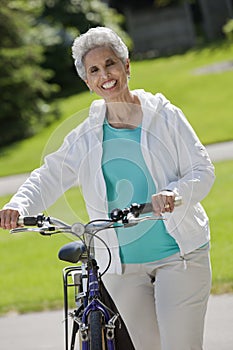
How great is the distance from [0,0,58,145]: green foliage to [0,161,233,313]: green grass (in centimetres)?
1407

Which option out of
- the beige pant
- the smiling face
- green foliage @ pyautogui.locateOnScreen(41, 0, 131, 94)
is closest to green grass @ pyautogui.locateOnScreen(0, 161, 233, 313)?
the beige pant

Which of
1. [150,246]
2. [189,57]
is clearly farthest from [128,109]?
[189,57]

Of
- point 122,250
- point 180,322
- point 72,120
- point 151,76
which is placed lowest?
point 180,322

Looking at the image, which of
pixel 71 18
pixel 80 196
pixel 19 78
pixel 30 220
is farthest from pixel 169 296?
pixel 71 18

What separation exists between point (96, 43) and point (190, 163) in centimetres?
67

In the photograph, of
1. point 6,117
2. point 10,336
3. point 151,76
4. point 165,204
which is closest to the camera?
point 165,204

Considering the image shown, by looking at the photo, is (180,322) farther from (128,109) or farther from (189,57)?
(189,57)

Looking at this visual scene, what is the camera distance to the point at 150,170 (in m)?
4.22

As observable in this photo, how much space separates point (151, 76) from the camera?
3559cm

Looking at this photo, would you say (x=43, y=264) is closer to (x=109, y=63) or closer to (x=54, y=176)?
(x=54, y=176)

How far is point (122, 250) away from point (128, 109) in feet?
2.07

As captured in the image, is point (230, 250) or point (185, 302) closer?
point (185, 302)

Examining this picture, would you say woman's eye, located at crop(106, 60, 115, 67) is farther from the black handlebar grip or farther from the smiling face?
the black handlebar grip

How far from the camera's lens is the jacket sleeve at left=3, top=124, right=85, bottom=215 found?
14.5 ft
